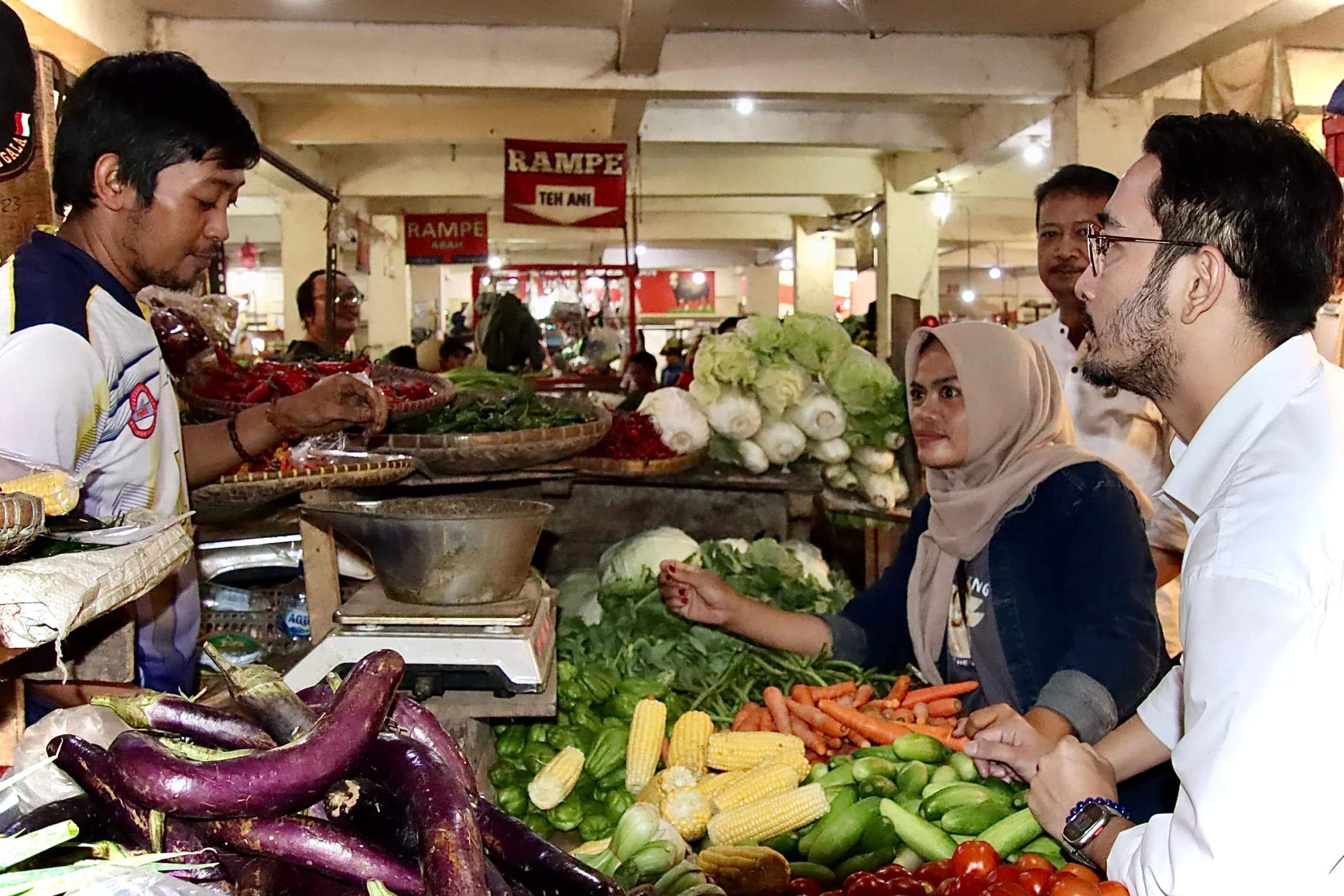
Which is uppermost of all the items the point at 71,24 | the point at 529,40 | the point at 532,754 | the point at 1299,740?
the point at 529,40

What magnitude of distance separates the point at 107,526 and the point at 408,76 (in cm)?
686

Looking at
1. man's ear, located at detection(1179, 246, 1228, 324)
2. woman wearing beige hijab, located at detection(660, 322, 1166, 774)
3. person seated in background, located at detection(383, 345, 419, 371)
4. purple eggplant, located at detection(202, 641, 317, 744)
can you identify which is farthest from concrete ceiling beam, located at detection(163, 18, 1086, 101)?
purple eggplant, located at detection(202, 641, 317, 744)

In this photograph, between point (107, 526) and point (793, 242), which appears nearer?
point (107, 526)

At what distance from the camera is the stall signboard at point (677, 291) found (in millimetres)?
29609

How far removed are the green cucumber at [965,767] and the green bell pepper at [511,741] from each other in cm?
130

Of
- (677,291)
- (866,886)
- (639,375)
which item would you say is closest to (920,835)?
(866,886)

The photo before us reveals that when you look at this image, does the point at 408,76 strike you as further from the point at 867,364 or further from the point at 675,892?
the point at 675,892

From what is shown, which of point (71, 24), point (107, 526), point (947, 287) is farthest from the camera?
point (947, 287)

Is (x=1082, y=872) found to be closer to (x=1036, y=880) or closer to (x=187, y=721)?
(x=1036, y=880)

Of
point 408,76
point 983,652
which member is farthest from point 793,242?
point 983,652

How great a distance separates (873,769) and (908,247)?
463 inches

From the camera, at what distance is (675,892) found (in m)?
2.08

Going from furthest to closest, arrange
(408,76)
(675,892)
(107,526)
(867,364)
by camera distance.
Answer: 1. (408,76)
2. (867,364)
3. (675,892)
4. (107,526)

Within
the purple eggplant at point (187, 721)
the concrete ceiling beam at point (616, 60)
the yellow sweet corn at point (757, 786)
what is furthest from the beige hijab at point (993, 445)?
the concrete ceiling beam at point (616, 60)
